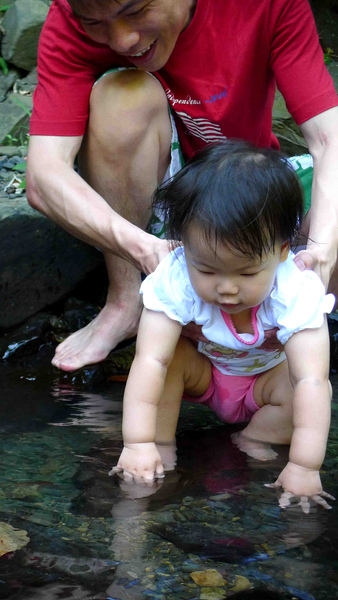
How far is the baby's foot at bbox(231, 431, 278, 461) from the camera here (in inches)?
86.2

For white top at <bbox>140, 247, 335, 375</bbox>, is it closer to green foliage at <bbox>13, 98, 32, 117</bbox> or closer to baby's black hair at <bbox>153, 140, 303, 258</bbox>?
baby's black hair at <bbox>153, 140, 303, 258</bbox>

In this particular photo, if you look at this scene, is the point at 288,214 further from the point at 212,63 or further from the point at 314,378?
the point at 212,63

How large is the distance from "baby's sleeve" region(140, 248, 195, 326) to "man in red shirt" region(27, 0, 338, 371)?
0.90 feet

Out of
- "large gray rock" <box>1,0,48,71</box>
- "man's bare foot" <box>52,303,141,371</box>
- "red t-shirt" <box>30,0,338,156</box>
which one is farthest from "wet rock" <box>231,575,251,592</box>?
"large gray rock" <box>1,0,48,71</box>

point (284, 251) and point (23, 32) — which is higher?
point (284, 251)

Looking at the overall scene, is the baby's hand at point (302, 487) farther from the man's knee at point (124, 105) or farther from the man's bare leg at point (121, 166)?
the man's knee at point (124, 105)

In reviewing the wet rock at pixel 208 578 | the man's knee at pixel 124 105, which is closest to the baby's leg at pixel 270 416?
the wet rock at pixel 208 578

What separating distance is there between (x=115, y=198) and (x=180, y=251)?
87 centimetres

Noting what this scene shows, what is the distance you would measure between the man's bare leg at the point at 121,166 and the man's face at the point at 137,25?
240 mm

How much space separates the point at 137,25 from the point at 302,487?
1.40m

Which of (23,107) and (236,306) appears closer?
(236,306)

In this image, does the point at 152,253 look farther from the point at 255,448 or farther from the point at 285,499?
the point at 285,499

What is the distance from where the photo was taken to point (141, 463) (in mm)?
1957

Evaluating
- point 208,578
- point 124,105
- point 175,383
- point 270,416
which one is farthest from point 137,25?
point 208,578
